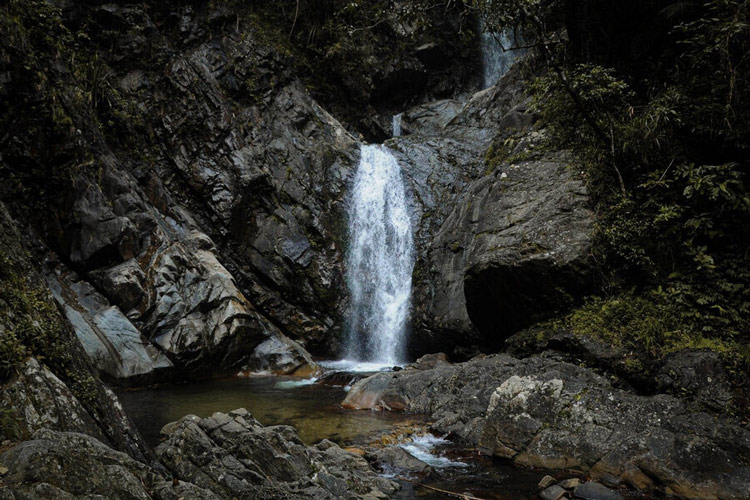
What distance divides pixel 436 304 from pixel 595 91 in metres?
6.13

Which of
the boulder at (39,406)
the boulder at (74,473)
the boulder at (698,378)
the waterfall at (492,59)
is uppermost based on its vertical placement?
the waterfall at (492,59)

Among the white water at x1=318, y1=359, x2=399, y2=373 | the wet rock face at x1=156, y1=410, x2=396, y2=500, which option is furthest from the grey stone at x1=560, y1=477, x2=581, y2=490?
the white water at x1=318, y1=359, x2=399, y2=373

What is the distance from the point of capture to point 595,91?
792 centimetres

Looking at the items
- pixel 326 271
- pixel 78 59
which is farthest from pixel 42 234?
pixel 326 271

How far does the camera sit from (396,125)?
22328mm

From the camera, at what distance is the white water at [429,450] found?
5.46m

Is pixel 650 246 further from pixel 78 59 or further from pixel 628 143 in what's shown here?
pixel 78 59

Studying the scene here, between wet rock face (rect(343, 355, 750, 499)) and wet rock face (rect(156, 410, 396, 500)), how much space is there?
6.15 feet

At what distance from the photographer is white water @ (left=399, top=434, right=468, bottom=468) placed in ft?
17.9

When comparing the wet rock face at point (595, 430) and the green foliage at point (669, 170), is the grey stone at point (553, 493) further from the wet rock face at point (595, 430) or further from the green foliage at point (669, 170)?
the green foliage at point (669, 170)

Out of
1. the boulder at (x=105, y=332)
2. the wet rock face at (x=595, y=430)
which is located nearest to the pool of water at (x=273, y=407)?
the boulder at (x=105, y=332)

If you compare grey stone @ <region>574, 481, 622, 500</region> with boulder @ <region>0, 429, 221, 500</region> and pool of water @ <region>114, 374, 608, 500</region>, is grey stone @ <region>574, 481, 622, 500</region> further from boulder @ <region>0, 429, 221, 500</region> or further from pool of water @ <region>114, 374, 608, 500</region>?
boulder @ <region>0, 429, 221, 500</region>

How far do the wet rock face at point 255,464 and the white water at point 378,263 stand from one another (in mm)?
8208

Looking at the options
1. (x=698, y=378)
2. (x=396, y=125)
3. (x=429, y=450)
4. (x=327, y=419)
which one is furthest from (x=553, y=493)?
(x=396, y=125)
